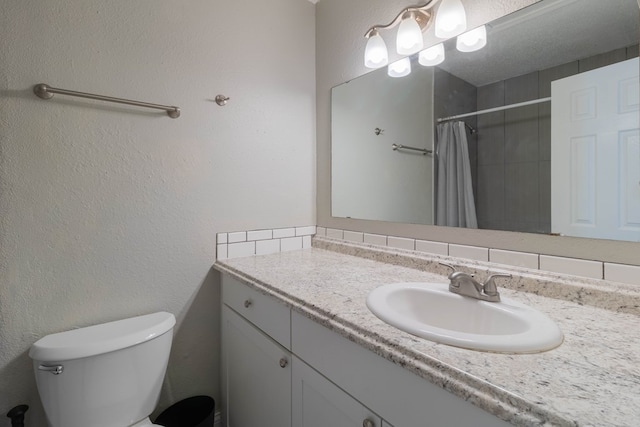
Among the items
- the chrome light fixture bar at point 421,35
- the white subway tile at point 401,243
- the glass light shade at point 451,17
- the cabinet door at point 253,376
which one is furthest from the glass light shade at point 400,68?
the cabinet door at point 253,376

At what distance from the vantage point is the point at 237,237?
1.46m

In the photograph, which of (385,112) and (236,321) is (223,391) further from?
(385,112)

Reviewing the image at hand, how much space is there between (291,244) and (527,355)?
4.08 feet

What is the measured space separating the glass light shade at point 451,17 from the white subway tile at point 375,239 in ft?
2.93

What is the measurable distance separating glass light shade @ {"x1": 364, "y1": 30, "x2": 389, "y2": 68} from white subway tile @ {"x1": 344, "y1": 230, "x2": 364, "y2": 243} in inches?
33.1

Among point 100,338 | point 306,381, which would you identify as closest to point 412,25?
point 306,381

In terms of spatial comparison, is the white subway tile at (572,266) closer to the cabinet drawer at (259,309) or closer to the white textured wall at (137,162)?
the cabinet drawer at (259,309)

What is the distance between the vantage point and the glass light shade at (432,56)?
120cm

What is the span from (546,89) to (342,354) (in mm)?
1042

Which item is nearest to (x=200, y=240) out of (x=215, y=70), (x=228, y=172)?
(x=228, y=172)

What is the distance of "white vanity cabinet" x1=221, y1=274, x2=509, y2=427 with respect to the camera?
1.88 ft

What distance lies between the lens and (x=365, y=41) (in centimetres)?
149

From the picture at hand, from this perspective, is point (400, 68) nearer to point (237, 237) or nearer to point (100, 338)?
point (237, 237)

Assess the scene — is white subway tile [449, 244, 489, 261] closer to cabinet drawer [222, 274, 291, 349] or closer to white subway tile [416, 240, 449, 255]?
white subway tile [416, 240, 449, 255]
